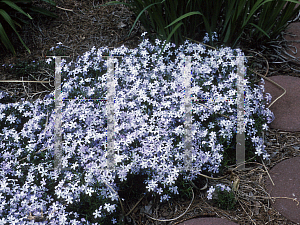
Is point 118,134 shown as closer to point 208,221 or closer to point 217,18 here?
point 208,221

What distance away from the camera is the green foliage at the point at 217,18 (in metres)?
2.84

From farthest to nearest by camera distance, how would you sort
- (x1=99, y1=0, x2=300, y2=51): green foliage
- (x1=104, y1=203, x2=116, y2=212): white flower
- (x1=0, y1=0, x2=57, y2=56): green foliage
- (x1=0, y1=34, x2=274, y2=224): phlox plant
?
(x1=0, y1=0, x2=57, y2=56): green foliage < (x1=99, y1=0, x2=300, y2=51): green foliage < (x1=0, y1=34, x2=274, y2=224): phlox plant < (x1=104, y1=203, x2=116, y2=212): white flower

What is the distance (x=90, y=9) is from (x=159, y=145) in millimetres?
2482

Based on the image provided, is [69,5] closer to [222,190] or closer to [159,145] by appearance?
[159,145]

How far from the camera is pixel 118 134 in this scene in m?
2.29

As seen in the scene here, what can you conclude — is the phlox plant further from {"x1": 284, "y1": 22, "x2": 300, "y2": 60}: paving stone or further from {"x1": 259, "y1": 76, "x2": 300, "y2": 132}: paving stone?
{"x1": 284, "y1": 22, "x2": 300, "y2": 60}: paving stone

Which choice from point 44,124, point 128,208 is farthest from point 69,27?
point 128,208

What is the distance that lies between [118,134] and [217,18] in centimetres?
174

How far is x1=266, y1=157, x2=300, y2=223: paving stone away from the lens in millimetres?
2066

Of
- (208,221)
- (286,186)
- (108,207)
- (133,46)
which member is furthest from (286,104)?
(108,207)

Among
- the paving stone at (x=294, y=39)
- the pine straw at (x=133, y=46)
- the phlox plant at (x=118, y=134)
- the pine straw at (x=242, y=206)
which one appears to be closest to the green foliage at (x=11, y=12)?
the pine straw at (x=133, y=46)

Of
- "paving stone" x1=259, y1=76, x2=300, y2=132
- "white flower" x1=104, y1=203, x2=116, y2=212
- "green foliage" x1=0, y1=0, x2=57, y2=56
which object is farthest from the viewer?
"green foliage" x1=0, y1=0, x2=57, y2=56

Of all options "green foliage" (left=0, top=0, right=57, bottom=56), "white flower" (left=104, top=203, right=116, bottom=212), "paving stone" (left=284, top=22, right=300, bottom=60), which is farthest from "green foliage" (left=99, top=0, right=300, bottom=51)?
"white flower" (left=104, top=203, right=116, bottom=212)

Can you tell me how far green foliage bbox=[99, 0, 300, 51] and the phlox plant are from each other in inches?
10.7
